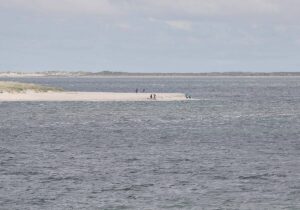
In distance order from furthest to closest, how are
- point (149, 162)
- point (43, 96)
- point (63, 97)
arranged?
point (43, 96) < point (63, 97) < point (149, 162)

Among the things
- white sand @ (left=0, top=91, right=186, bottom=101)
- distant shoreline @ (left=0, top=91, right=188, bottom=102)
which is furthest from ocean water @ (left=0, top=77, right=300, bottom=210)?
white sand @ (left=0, top=91, right=186, bottom=101)

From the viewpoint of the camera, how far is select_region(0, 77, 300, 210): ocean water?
117ft

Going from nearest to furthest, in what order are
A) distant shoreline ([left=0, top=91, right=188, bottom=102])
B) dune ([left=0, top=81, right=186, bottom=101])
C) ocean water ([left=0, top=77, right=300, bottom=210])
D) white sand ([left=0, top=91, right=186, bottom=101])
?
1. ocean water ([left=0, top=77, right=300, bottom=210])
2. distant shoreline ([left=0, top=91, right=188, bottom=102])
3. white sand ([left=0, top=91, right=186, bottom=101])
4. dune ([left=0, top=81, right=186, bottom=101])

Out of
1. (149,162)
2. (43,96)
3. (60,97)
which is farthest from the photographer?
(43,96)

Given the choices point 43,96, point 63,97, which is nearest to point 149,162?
point 63,97

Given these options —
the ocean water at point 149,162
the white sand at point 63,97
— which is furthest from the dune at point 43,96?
the ocean water at point 149,162

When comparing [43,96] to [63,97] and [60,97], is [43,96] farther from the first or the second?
[63,97]

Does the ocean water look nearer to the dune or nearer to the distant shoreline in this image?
the distant shoreline

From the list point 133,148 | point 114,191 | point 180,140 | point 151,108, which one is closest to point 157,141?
point 180,140

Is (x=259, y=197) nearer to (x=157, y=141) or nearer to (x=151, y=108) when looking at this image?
(x=157, y=141)

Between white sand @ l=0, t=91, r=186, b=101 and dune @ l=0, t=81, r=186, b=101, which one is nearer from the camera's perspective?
white sand @ l=0, t=91, r=186, b=101

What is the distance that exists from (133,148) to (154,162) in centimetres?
834

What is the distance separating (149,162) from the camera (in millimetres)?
47531

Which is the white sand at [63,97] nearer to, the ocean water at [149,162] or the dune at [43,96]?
the dune at [43,96]
